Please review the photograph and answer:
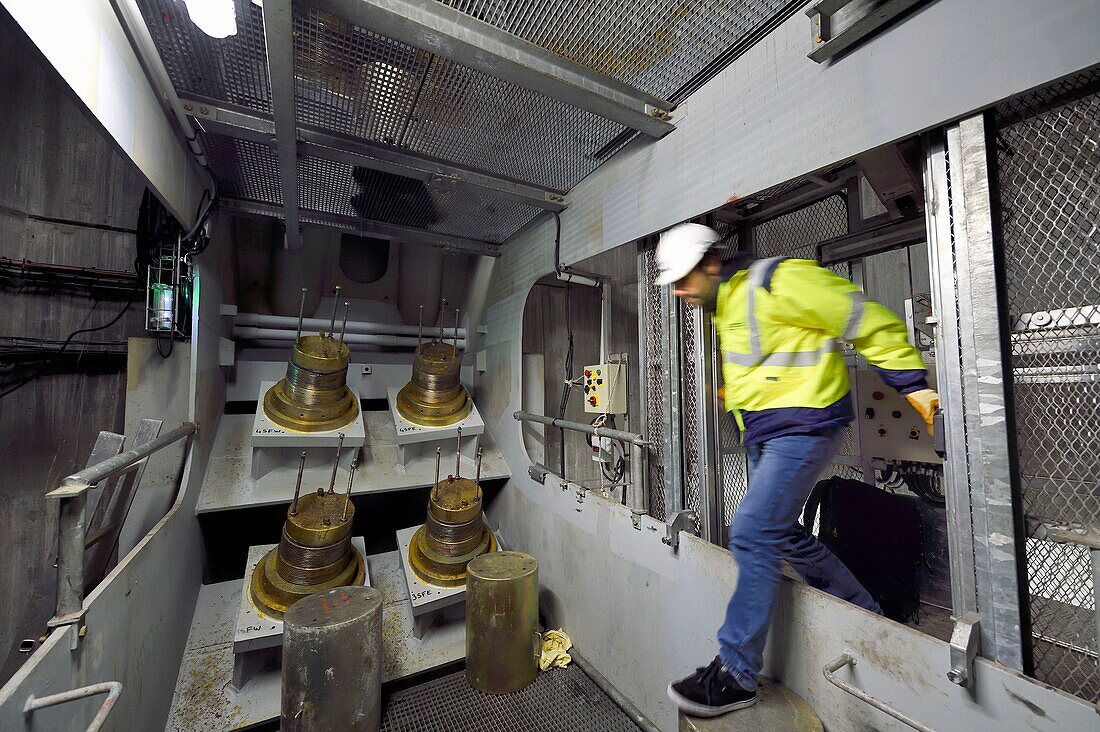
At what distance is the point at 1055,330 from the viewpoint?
91cm

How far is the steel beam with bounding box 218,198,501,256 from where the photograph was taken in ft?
8.90

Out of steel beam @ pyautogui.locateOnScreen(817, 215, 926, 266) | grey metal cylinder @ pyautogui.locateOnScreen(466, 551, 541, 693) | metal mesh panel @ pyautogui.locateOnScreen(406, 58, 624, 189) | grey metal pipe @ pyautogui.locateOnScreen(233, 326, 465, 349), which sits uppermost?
metal mesh panel @ pyautogui.locateOnScreen(406, 58, 624, 189)

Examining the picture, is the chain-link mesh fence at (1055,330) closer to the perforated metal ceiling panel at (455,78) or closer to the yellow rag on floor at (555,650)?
the perforated metal ceiling panel at (455,78)

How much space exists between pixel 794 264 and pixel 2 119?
375 centimetres

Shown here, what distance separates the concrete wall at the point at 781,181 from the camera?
2.77 ft

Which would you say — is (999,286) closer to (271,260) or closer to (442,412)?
(442,412)

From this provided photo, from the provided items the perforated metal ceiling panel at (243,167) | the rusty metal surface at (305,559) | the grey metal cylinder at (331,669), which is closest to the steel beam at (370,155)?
the perforated metal ceiling panel at (243,167)

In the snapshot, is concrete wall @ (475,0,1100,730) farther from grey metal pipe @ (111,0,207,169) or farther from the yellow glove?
grey metal pipe @ (111,0,207,169)

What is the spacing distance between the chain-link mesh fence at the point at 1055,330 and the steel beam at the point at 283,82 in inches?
67.9

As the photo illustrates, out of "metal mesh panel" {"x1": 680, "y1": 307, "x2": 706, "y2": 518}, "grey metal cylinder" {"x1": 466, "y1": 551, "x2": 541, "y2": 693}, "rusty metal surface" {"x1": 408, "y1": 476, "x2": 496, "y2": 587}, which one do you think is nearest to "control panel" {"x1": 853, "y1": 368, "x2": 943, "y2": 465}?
"metal mesh panel" {"x1": 680, "y1": 307, "x2": 706, "y2": 518}

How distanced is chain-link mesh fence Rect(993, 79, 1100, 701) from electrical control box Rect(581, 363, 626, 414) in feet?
4.58

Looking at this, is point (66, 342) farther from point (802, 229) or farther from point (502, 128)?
point (802, 229)

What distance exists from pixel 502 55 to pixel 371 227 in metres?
1.91

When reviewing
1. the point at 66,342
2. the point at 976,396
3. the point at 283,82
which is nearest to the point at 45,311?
the point at 66,342
